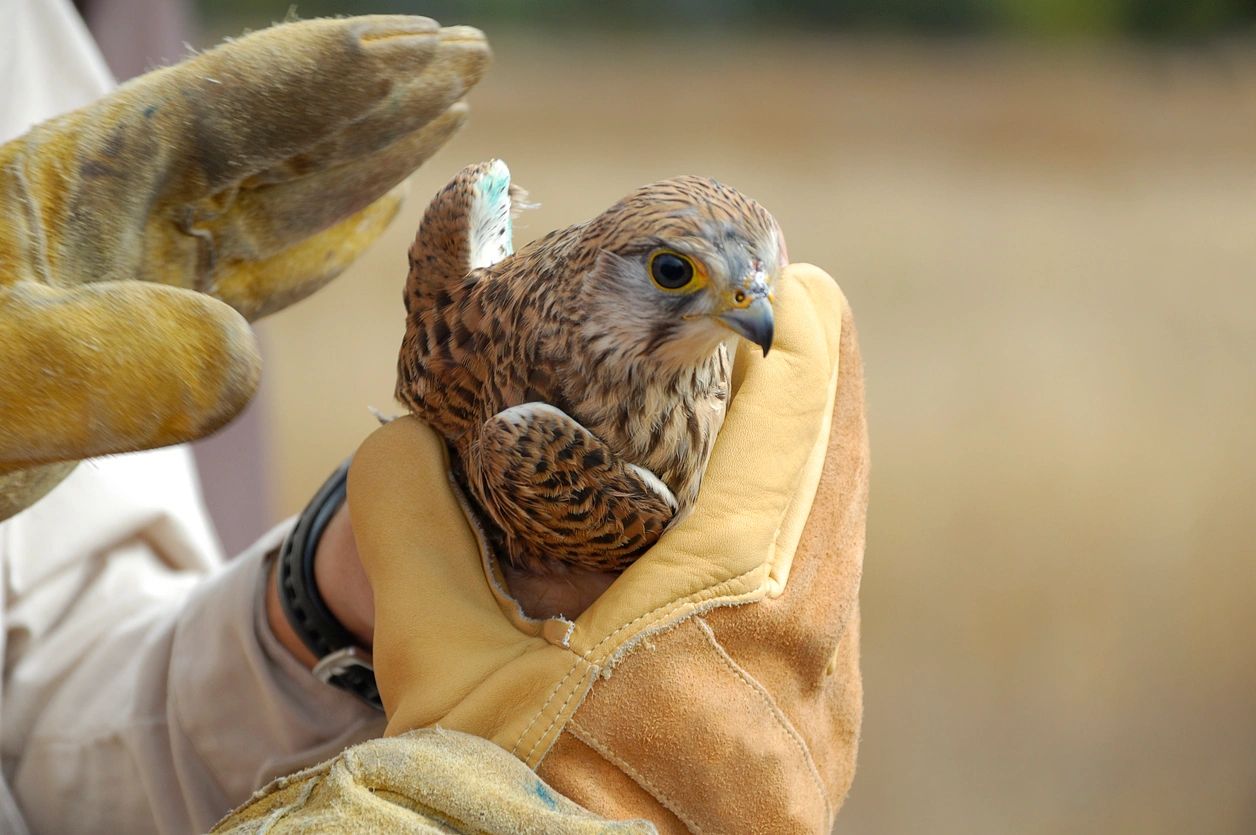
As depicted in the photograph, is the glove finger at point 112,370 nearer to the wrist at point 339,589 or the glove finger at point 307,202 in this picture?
the glove finger at point 307,202

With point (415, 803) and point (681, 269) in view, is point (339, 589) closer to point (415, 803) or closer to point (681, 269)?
point (415, 803)

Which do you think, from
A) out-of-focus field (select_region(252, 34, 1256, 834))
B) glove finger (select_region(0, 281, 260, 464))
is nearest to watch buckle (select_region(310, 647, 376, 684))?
glove finger (select_region(0, 281, 260, 464))

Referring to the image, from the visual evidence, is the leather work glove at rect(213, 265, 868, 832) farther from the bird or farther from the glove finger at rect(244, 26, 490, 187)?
the glove finger at rect(244, 26, 490, 187)

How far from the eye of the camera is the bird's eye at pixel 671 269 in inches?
31.8

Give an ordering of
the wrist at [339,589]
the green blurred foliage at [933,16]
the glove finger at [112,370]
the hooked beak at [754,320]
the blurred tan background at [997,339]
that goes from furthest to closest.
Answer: the green blurred foliage at [933,16], the blurred tan background at [997,339], the wrist at [339,589], the hooked beak at [754,320], the glove finger at [112,370]

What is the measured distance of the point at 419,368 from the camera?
37.4 inches

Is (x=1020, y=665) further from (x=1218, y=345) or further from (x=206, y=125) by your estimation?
(x=206, y=125)

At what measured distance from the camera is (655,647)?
0.83 m

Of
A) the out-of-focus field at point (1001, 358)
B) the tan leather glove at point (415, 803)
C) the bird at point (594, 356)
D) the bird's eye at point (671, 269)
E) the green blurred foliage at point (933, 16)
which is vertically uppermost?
the bird's eye at point (671, 269)

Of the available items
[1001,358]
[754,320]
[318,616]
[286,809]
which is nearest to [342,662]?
[318,616]

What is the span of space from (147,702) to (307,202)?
1.97ft

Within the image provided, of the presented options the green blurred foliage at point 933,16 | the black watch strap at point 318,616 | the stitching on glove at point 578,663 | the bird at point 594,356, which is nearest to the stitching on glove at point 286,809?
the stitching on glove at point 578,663

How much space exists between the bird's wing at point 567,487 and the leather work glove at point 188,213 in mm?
196

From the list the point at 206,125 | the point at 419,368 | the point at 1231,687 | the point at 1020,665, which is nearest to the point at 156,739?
the point at 419,368
